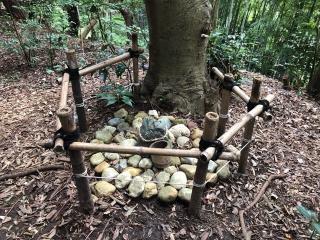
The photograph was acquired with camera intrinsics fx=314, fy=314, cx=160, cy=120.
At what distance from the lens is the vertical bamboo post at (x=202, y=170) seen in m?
1.72

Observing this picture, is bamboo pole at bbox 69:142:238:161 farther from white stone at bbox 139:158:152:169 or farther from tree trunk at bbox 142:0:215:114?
tree trunk at bbox 142:0:215:114

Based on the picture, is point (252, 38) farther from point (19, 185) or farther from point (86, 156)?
point (19, 185)

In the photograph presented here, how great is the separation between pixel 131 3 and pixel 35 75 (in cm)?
176

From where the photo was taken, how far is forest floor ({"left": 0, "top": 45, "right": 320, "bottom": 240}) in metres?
2.09

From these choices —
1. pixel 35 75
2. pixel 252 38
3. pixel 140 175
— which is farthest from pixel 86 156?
pixel 252 38

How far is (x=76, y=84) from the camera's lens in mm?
2707

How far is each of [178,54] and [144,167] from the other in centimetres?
111

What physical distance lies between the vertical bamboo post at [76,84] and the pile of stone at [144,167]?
220mm

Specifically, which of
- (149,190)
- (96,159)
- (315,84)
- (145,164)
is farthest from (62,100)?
(315,84)

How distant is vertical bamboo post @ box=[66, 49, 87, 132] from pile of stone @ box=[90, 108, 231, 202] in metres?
0.22

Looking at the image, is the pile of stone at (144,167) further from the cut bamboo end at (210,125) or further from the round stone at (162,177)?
the cut bamboo end at (210,125)

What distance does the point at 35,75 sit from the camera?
14.8ft

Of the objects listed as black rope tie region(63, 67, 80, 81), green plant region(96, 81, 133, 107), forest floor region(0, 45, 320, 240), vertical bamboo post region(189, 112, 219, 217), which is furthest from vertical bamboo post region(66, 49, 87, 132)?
vertical bamboo post region(189, 112, 219, 217)

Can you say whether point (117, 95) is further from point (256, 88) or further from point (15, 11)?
point (15, 11)
